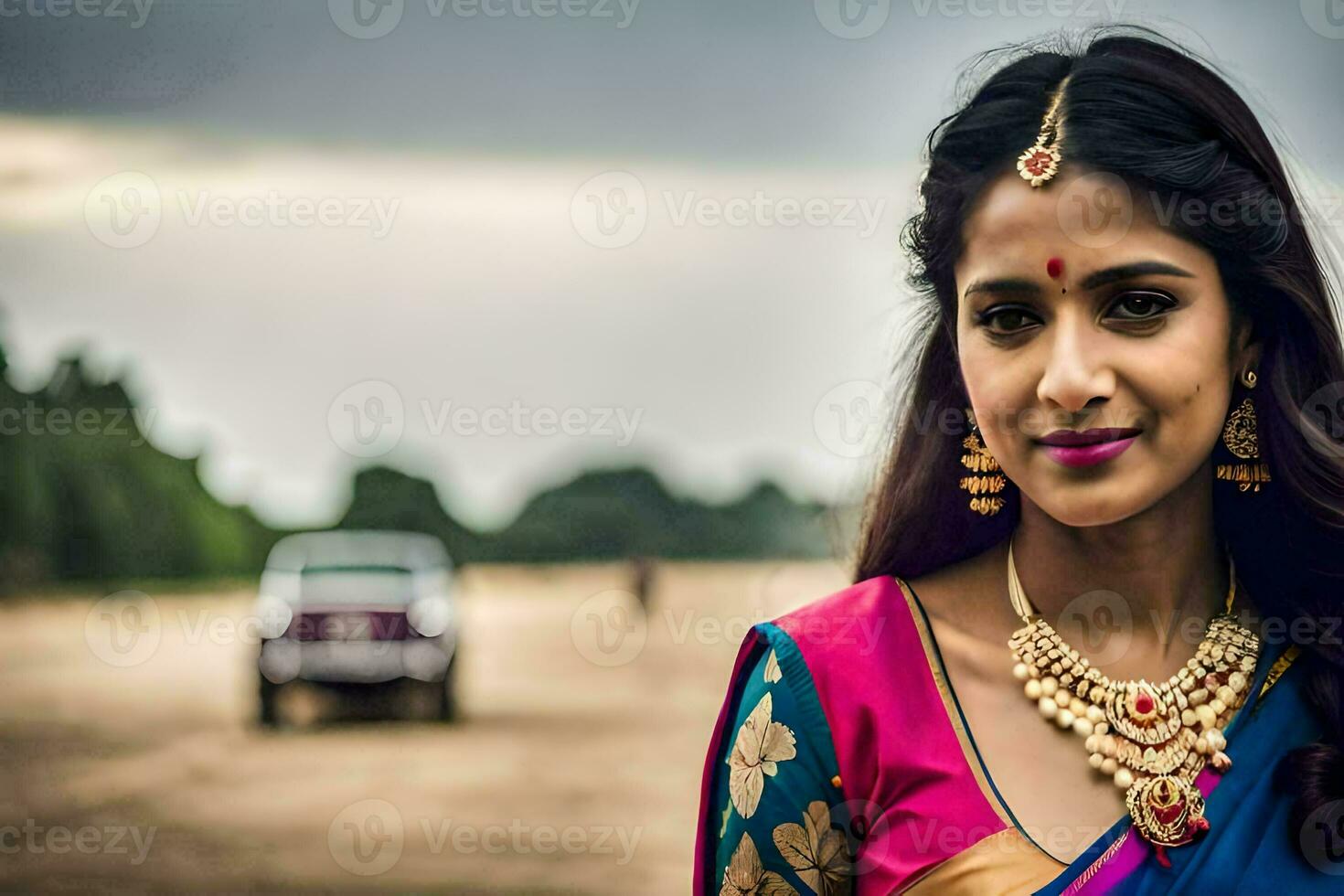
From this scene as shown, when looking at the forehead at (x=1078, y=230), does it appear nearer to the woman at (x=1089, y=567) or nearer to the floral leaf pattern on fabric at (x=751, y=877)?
the woman at (x=1089, y=567)

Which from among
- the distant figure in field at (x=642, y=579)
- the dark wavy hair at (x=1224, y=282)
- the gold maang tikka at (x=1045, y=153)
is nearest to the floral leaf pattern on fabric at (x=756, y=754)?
the dark wavy hair at (x=1224, y=282)

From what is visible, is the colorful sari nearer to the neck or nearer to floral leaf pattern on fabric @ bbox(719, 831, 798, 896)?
floral leaf pattern on fabric @ bbox(719, 831, 798, 896)

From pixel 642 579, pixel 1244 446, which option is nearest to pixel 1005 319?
pixel 1244 446

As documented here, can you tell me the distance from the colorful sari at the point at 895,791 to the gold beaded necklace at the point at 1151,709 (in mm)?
25

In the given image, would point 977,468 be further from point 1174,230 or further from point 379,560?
point 379,560

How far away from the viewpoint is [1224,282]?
182 centimetres

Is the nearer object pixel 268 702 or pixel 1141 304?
pixel 1141 304

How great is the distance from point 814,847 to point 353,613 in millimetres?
9500

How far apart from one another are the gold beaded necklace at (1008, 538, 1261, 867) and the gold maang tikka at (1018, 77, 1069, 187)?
59 centimetres

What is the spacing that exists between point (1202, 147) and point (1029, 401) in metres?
0.39

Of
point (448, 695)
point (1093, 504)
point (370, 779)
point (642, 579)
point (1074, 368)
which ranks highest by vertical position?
point (1074, 368)

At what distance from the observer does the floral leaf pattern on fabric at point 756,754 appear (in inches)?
73.3

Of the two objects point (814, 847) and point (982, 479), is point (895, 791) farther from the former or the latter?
point (982, 479)

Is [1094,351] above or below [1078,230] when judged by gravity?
below
